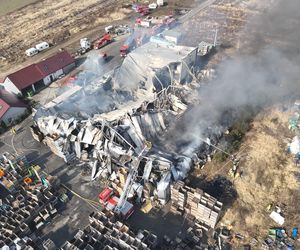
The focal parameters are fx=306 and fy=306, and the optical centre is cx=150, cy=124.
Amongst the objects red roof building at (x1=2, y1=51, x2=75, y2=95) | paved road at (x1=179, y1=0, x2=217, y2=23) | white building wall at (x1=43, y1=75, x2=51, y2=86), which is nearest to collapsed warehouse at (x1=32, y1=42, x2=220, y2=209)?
red roof building at (x1=2, y1=51, x2=75, y2=95)

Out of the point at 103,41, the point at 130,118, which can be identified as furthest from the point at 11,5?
the point at 130,118

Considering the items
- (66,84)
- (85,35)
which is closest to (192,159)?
(66,84)

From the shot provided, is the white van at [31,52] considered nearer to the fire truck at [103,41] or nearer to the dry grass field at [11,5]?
the fire truck at [103,41]

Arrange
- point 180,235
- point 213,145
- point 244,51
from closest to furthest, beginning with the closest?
point 180,235, point 213,145, point 244,51

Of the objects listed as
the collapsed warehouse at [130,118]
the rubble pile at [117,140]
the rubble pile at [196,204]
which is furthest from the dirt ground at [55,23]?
the rubble pile at [196,204]

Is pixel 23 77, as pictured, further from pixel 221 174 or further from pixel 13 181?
pixel 221 174

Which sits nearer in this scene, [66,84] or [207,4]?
[66,84]

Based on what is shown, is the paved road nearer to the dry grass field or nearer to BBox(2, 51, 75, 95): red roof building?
BBox(2, 51, 75, 95): red roof building
